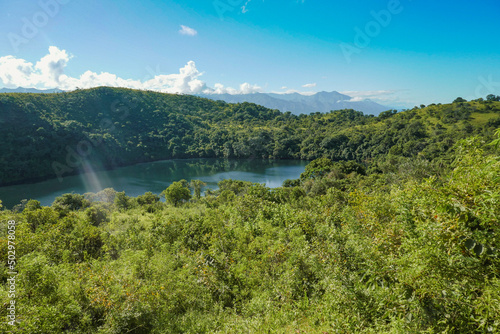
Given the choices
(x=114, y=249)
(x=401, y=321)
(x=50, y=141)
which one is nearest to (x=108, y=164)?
(x=50, y=141)

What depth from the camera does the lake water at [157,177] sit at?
167 feet

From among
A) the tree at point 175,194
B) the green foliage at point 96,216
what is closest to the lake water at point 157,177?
the tree at point 175,194

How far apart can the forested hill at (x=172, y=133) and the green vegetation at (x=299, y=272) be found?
5388cm

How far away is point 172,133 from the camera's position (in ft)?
333

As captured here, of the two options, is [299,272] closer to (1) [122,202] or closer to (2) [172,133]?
(1) [122,202]

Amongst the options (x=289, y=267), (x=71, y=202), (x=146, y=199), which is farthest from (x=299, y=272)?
(x=71, y=202)

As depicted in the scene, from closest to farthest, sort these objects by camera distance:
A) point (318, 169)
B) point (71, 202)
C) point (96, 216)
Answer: point (96, 216)
point (71, 202)
point (318, 169)

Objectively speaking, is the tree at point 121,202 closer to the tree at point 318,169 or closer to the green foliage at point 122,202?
the green foliage at point 122,202

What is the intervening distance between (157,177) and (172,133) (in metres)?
41.5

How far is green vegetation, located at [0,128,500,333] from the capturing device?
3088 mm

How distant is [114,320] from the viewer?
21.5 feet

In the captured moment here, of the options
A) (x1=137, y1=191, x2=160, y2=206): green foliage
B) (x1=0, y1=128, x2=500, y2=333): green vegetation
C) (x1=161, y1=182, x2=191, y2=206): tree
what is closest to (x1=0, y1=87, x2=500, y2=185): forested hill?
(x1=137, y1=191, x2=160, y2=206): green foliage

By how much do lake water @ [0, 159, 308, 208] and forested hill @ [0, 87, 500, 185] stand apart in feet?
19.9

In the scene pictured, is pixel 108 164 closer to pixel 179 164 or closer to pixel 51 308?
pixel 179 164
